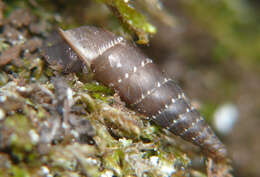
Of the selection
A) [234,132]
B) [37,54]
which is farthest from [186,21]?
[37,54]

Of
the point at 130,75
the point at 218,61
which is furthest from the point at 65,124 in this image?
the point at 218,61

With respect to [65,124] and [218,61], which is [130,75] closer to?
[65,124]

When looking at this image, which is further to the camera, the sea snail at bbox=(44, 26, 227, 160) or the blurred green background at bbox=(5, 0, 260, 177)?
the blurred green background at bbox=(5, 0, 260, 177)

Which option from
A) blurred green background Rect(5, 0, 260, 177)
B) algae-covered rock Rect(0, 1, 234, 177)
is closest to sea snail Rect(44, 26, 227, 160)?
algae-covered rock Rect(0, 1, 234, 177)

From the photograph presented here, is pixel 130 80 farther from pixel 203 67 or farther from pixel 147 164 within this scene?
pixel 203 67

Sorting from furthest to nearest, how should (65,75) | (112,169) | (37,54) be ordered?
(37,54), (65,75), (112,169)

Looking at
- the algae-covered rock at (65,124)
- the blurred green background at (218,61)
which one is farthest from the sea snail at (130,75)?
the blurred green background at (218,61)

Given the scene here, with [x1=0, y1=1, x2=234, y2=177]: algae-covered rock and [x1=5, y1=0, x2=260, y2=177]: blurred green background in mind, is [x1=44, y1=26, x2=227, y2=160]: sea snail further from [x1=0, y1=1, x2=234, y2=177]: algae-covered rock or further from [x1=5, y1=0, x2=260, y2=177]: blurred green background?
[x1=5, y1=0, x2=260, y2=177]: blurred green background

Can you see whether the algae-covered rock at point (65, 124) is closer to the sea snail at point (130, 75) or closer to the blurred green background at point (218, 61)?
the sea snail at point (130, 75)
